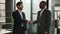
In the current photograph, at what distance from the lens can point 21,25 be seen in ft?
9.81

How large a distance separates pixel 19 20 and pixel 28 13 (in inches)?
9.7

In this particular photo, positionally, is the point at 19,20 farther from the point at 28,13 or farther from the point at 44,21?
the point at 44,21

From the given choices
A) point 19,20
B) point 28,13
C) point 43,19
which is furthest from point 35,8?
point 19,20

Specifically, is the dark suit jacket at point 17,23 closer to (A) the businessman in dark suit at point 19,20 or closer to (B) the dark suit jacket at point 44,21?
(A) the businessman in dark suit at point 19,20

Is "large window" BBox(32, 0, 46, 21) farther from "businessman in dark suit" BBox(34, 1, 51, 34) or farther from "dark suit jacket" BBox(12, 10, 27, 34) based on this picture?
"dark suit jacket" BBox(12, 10, 27, 34)

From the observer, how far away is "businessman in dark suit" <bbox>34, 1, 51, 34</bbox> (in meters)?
2.92

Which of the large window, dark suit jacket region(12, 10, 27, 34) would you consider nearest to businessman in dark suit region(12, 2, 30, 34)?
dark suit jacket region(12, 10, 27, 34)

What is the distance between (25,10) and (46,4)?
1.39 ft

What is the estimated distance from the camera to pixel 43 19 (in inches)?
115

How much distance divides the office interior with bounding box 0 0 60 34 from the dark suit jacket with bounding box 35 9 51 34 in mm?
89

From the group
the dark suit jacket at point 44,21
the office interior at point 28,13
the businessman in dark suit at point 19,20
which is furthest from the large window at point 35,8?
the businessman in dark suit at point 19,20

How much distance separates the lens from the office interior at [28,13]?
303 centimetres

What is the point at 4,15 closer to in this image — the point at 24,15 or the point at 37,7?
the point at 24,15

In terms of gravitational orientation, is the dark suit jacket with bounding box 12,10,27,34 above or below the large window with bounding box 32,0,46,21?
below
